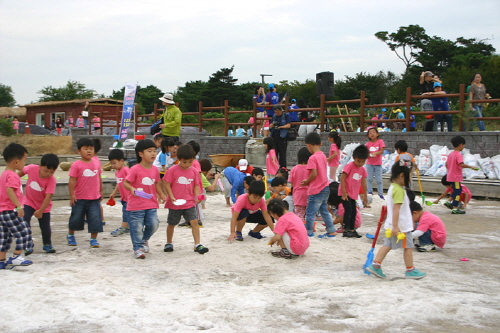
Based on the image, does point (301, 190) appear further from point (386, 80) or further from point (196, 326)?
point (386, 80)

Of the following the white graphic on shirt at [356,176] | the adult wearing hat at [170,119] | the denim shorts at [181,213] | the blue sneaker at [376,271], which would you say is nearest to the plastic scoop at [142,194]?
the denim shorts at [181,213]

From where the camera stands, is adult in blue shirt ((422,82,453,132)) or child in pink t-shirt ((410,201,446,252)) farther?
adult in blue shirt ((422,82,453,132))

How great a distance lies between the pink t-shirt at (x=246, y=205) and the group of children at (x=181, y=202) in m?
0.01

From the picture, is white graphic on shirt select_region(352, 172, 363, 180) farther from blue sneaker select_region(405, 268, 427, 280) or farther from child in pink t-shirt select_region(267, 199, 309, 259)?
blue sneaker select_region(405, 268, 427, 280)

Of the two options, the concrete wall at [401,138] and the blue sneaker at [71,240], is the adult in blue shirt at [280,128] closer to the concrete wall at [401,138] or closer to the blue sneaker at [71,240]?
the concrete wall at [401,138]

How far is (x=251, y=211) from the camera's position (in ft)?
23.4

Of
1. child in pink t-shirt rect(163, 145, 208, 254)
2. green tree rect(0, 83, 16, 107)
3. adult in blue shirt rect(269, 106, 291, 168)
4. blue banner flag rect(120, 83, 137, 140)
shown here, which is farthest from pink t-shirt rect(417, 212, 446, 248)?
green tree rect(0, 83, 16, 107)

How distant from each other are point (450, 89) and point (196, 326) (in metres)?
31.9

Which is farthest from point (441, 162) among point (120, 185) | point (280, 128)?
point (120, 185)

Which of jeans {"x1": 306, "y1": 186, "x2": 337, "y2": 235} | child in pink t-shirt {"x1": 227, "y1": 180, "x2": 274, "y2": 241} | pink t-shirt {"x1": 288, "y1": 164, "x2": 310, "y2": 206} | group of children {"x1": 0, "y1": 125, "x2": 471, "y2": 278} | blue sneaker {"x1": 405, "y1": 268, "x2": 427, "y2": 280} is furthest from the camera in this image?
pink t-shirt {"x1": 288, "y1": 164, "x2": 310, "y2": 206}

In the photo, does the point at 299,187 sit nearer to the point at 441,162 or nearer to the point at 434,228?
the point at 434,228

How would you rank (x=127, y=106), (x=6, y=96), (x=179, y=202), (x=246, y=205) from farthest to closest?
(x=6, y=96) → (x=127, y=106) → (x=246, y=205) → (x=179, y=202)

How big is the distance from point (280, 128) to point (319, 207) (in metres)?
6.51

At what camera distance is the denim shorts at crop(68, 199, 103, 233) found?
21.9ft
